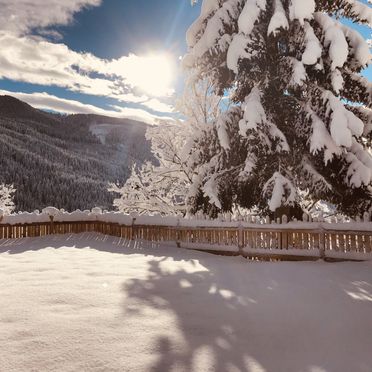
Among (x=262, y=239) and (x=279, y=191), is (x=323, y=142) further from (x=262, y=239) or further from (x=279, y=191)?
(x=262, y=239)

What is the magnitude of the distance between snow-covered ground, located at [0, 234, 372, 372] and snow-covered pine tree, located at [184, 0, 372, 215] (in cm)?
327

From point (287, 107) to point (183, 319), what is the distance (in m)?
8.52

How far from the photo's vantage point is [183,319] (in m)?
4.48

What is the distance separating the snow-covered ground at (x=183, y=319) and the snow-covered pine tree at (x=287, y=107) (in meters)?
3.27

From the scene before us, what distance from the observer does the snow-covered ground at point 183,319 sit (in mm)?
3355

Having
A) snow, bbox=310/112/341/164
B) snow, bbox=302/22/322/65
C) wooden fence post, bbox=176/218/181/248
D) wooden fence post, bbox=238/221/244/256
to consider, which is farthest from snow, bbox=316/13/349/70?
wooden fence post, bbox=176/218/181/248

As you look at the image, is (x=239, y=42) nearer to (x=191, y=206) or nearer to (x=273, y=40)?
(x=273, y=40)

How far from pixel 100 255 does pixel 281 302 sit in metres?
6.20

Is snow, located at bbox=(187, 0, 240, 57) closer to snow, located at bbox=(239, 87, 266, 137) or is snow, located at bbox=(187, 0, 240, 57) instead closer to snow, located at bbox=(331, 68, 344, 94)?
snow, located at bbox=(239, 87, 266, 137)

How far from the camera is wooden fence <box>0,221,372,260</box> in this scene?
31.2 ft

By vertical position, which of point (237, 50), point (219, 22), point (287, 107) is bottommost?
point (287, 107)

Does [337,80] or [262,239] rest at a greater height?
[337,80]

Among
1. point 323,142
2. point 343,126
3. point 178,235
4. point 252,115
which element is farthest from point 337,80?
point 178,235

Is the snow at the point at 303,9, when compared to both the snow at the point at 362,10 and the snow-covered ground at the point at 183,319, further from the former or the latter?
the snow-covered ground at the point at 183,319
